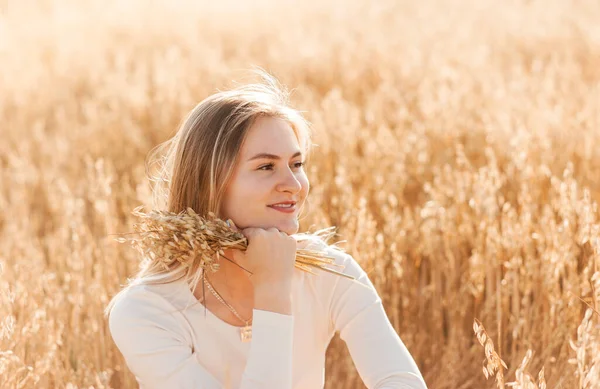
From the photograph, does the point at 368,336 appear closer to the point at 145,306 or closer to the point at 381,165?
the point at 145,306

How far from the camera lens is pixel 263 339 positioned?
1.92 metres

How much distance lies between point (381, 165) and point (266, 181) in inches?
79.5

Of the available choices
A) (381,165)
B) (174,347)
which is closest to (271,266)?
(174,347)

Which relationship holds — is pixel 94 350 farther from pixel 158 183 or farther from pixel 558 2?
pixel 558 2

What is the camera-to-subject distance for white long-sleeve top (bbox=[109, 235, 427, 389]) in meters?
1.93

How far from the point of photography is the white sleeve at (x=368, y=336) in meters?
2.09

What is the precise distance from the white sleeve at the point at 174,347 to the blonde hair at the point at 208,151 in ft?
0.31

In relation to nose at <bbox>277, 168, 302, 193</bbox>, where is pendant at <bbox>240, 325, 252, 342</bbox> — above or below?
below

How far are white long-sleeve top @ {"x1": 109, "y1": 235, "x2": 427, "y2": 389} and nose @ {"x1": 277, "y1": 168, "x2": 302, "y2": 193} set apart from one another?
8.3 inches

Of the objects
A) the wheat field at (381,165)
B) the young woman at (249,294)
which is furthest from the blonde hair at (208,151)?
the wheat field at (381,165)

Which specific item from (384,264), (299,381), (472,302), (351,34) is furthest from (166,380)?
(351,34)

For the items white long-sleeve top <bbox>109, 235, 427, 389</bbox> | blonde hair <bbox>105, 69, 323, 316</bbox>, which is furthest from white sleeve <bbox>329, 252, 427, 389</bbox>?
blonde hair <bbox>105, 69, 323, 316</bbox>

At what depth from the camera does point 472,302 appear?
3170 mm

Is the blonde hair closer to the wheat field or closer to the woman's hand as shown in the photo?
the woman's hand
